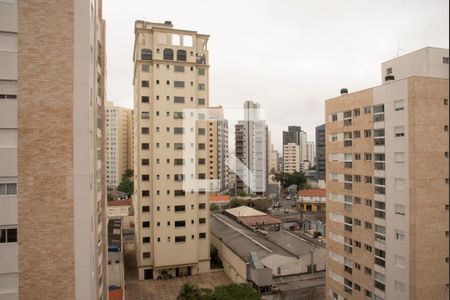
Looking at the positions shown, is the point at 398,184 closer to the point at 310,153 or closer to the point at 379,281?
the point at 379,281

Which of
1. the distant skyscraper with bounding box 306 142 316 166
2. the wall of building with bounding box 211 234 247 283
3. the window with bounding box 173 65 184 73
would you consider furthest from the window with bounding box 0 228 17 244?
the distant skyscraper with bounding box 306 142 316 166

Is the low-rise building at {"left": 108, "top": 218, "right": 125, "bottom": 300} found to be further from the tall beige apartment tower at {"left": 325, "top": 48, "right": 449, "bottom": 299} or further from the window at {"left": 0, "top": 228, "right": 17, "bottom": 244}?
the tall beige apartment tower at {"left": 325, "top": 48, "right": 449, "bottom": 299}

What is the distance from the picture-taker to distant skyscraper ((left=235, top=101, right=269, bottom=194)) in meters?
54.0

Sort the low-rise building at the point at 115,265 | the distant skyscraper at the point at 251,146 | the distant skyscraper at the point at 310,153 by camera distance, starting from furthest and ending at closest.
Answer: the distant skyscraper at the point at 310,153 → the distant skyscraper at the point at 251,146 → the low-rise building at the point at 115,265

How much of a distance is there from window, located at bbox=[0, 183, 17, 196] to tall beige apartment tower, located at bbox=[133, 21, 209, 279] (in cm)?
1620

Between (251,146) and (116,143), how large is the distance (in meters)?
30.2

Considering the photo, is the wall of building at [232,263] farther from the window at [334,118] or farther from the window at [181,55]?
the window at [181,55]

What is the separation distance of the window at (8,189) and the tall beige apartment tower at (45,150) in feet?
0.06

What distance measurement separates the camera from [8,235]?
764cm

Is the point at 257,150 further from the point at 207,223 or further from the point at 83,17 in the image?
the point at 83,17

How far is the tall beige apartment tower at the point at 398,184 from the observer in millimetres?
12070

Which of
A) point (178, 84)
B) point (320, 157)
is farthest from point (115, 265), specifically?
point (320, 157)

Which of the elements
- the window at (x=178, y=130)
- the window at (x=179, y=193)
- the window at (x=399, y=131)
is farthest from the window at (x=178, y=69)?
the window at (x=399, y=131)

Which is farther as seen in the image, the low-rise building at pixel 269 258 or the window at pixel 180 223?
the window at pixel 180 223
